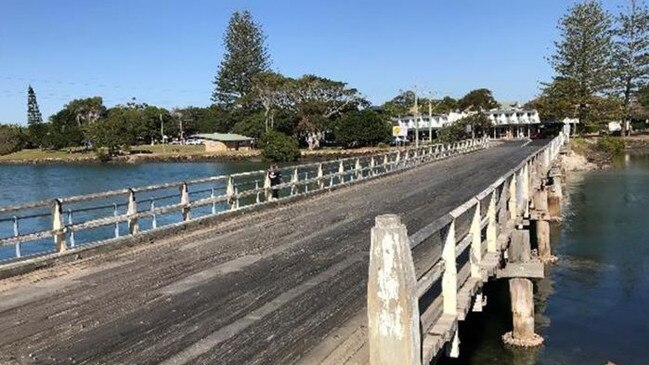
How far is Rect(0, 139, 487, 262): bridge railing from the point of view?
12633 mm

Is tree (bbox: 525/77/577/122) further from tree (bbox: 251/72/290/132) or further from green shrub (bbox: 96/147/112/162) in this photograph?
green shrub (bbox: 96/147/112/162)

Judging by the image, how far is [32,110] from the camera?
19162cm

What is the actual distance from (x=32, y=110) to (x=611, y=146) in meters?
158

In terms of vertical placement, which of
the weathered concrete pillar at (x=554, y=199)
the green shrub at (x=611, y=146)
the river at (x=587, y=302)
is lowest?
the river at (x=587, y=302)

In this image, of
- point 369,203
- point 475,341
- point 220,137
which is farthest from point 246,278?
point 220,137

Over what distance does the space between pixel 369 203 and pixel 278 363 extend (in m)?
15.2

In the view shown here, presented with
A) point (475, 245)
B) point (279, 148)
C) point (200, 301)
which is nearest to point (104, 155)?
point (279, 148)

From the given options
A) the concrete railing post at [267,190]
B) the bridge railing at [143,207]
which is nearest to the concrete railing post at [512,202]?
the bridge railing at [143,207]

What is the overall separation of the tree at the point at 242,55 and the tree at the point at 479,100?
4657 centimetres

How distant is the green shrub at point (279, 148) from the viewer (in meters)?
116

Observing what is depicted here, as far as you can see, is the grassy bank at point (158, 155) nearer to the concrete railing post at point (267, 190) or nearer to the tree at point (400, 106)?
the tree at point (400, 106)

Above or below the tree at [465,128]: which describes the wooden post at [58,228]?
below

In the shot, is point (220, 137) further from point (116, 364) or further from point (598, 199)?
point (116, 364)

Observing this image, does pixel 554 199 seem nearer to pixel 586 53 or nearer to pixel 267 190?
pixel 267 190
